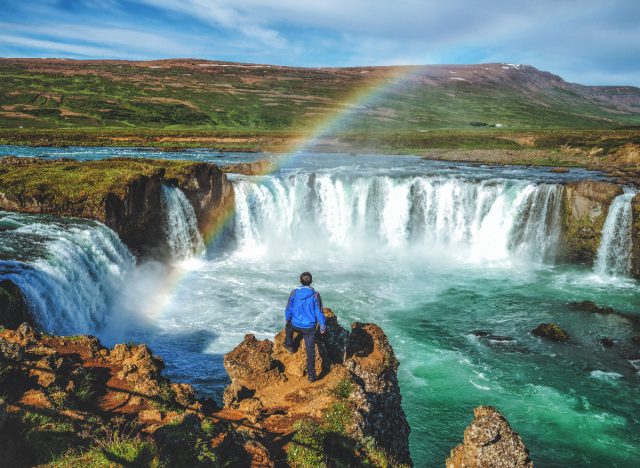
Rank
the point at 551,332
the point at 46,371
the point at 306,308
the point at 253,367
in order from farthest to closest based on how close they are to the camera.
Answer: the point at 551,332
the point at 253,367
the point at 306,308
the point at 46,371

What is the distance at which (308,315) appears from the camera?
34.7 ft

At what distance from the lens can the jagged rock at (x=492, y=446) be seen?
27.6 feet

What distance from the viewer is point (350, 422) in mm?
9141

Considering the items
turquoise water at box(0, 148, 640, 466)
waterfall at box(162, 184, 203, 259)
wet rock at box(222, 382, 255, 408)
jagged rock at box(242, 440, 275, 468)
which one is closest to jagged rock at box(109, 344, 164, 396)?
wet rock at box(222, 382, 255, 408)

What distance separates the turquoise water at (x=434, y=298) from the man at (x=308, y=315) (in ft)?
18.0

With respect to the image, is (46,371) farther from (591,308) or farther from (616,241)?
(616,241)

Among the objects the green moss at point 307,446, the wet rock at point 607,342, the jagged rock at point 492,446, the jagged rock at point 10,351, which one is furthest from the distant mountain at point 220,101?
the jagged rock at point 492,446

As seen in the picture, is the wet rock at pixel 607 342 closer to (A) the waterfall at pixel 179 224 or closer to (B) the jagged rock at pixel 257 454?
(B) the jagged rock at pixel 257 454

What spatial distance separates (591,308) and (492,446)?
19.8 m

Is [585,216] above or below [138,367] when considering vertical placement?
above

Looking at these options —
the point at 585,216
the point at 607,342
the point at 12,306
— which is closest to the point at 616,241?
the point at 585,216

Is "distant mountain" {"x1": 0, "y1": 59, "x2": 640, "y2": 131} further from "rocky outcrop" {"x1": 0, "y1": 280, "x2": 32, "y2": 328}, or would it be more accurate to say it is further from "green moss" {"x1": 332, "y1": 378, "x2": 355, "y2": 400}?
"green moss" {"x1": 332, "y1": 378, "x2": 355, "y2": 400}

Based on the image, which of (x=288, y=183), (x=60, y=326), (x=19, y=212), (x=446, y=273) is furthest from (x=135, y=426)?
(x=288, y=183)

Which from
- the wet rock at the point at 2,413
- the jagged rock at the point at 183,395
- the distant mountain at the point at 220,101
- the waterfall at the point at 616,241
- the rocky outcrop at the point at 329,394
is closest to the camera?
the wet rock at the point at 2,413
